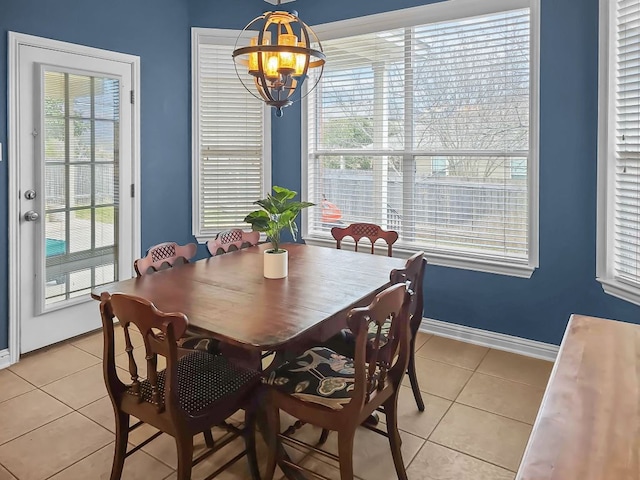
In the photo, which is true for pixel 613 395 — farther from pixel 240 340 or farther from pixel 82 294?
pixel 82 294

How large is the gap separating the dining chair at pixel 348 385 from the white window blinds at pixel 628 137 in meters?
1.65

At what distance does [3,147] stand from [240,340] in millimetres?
2420

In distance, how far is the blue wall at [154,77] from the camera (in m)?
3.28

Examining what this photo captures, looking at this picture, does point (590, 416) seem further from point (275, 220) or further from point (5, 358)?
point (5, 358)

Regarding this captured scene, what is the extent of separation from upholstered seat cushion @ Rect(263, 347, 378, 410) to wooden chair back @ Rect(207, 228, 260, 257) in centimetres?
112

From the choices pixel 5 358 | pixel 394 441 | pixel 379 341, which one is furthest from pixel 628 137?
pixel 5 358

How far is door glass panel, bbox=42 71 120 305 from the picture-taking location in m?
3.34

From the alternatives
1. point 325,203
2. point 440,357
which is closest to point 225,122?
point 325,203

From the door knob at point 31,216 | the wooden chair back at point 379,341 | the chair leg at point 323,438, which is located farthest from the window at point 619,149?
the door knob at point 31,216

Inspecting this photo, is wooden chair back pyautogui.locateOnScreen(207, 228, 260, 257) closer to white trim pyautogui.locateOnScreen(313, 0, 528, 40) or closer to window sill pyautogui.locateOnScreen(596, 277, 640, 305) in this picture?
white trim pyautogui.locateOnScreen(313, 0, 528, 40)

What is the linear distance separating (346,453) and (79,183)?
2831 mm

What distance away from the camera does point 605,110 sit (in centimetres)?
281

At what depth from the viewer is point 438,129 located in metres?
3.60

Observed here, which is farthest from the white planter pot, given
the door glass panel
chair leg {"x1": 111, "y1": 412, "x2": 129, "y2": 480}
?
the door glass panel
